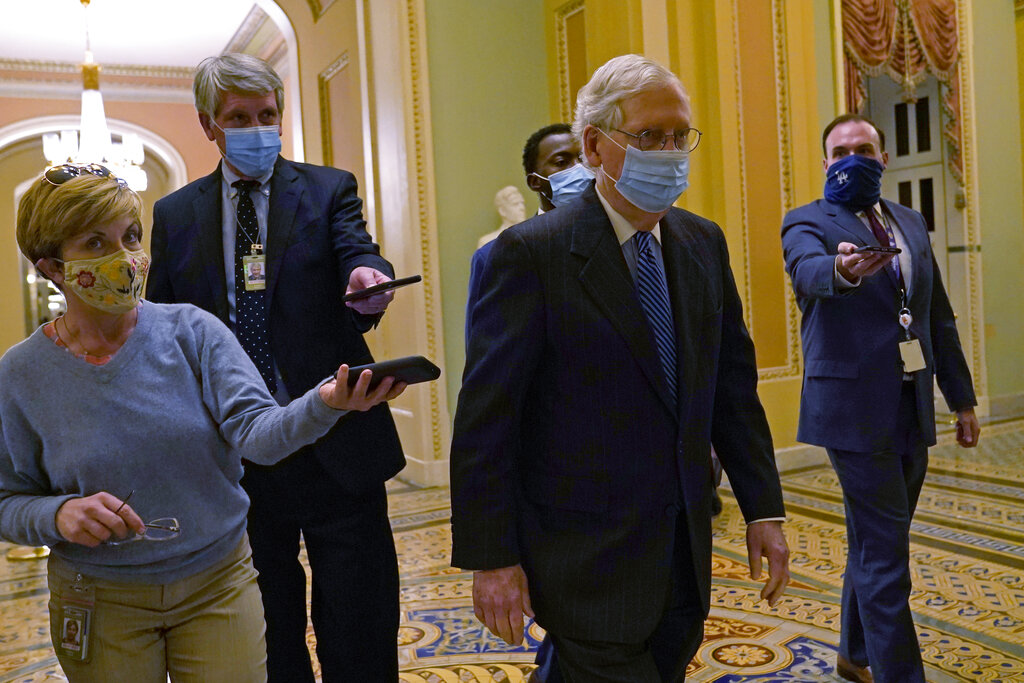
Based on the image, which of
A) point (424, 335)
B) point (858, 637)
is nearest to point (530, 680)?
point (858, 637)

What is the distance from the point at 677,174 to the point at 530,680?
6.45 feet

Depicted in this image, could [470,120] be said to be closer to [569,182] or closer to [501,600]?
[569,182]

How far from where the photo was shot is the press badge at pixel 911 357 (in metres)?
2.73

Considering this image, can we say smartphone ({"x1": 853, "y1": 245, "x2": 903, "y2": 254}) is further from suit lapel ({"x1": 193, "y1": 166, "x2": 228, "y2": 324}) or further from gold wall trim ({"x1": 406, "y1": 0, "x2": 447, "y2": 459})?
gold wall trim ({"x1": 406, "y1": 0, "x2": 447, "y2": 459})

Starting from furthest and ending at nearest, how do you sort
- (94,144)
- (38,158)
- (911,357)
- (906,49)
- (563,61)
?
(38,158)
(906,49)
(94,144)
(563,61)
(911,357)

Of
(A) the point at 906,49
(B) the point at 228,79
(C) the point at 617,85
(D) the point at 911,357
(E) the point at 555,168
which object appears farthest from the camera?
(A) the point at 906,49

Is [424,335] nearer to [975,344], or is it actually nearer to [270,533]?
[270,533]

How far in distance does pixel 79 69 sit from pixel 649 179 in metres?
13.5

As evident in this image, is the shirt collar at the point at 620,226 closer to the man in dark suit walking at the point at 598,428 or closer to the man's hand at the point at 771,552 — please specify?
the man in dark suit walking at the point at 598,428

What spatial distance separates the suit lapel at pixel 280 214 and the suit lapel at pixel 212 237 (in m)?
0.12

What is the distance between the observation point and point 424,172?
6789mm

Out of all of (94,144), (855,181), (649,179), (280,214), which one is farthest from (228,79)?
(94,144)

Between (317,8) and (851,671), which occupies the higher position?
(317,8)

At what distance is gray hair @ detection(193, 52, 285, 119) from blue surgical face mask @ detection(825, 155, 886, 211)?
1.66 m
